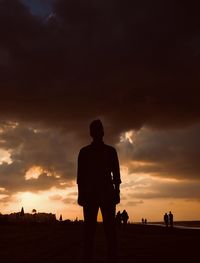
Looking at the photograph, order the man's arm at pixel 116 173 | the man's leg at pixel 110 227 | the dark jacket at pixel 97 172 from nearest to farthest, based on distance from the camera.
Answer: the man's leg at pixel 110 227
the dark jacket at pixel 97 172
the man's arm at pixel 116 173

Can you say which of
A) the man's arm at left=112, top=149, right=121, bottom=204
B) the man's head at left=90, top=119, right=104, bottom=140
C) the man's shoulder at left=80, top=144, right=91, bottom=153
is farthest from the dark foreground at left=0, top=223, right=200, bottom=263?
the man's head at left=90, top=119, right=104, bottom=140

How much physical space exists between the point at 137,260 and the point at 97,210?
147 inches

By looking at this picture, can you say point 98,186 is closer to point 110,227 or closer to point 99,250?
point 110,227

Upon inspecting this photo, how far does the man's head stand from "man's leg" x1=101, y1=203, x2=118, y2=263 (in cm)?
112

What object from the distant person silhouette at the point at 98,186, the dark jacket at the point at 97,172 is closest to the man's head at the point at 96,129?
the distant person silhouette at the point at 98,186

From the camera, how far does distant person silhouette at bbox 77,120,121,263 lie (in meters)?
7.16

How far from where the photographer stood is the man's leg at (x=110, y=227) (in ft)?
23.3

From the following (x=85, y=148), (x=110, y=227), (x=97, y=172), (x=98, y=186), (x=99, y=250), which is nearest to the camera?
(x=110, y=227)

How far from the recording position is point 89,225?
7.19m

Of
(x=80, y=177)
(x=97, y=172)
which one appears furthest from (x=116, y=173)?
(x=80, y=177)

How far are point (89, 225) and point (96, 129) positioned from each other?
4.89 feet

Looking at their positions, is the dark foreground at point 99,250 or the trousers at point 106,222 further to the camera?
the dark foreground at point 99,250

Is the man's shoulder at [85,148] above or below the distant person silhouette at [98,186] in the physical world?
above

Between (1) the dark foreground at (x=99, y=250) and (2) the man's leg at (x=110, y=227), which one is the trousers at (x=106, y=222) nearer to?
(2) the man's leg at (x=110, y=227)
